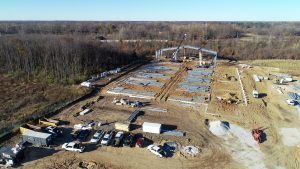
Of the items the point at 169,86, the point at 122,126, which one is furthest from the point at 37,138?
the point at 169,86

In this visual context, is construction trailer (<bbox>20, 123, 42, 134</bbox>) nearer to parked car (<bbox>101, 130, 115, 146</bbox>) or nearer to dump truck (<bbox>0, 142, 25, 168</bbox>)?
dump truck (<bbox>0, 142, 25, 168</bbox>)

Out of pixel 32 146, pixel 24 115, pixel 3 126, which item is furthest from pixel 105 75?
pixel 32 146

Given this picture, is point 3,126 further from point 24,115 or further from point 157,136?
point 157,136

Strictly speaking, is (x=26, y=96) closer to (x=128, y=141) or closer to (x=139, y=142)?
(x=128, y=141)

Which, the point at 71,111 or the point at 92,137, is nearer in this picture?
the point at 92,137

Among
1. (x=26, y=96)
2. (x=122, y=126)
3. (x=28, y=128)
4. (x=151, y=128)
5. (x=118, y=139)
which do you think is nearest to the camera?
(x=118, y=139)

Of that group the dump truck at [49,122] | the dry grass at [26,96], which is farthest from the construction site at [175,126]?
the dry grass at [26,96]

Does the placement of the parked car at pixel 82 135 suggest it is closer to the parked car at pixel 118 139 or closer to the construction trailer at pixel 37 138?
the construction trailer at pixel 37 138
